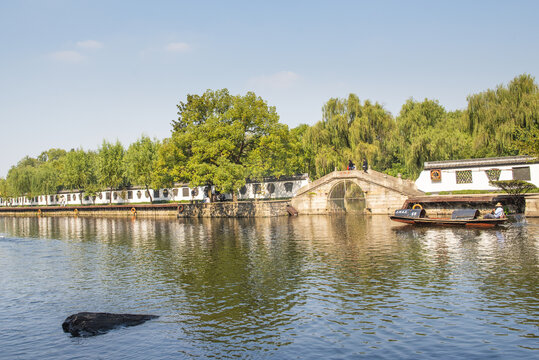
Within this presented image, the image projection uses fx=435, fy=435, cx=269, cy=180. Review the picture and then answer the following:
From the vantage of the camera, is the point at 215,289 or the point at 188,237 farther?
the point at 188,237

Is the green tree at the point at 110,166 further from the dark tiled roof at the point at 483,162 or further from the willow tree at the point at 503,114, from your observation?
the willow tree at the point at 503,114

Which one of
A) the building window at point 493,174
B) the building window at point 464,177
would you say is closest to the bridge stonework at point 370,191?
the building window at point 464,177

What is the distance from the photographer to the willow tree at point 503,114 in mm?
51344

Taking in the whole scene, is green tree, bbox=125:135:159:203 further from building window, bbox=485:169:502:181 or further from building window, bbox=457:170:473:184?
building window, bbox=485:169:502:181

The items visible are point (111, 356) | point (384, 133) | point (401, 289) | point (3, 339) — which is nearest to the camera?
point (111, 356)

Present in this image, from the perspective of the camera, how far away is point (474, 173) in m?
51.4

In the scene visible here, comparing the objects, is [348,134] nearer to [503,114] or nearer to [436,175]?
[436,175]

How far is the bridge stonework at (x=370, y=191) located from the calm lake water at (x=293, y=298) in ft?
64.4

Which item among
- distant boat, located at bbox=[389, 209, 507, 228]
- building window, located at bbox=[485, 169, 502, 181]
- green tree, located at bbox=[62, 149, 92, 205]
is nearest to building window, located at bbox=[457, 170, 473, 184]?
building window, located at bbox=[485, 169, 502, 181]

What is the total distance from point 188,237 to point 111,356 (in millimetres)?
29089

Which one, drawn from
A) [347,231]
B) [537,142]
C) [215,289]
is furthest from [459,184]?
[215,289]

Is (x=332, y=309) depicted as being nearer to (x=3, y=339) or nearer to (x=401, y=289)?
(x=401, y=289)

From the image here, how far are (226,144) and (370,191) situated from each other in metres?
20.2

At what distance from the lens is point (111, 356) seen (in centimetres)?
1372
